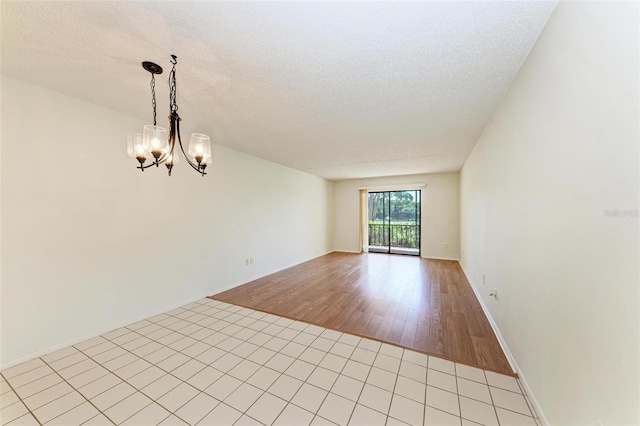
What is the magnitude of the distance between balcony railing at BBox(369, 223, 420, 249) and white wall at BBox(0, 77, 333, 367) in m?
5.13

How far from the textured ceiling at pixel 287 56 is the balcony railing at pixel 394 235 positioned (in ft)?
15.8

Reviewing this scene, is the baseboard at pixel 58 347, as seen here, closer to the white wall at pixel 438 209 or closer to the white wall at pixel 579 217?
the white wall at pixel 579 217

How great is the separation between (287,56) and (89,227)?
8.32 ft

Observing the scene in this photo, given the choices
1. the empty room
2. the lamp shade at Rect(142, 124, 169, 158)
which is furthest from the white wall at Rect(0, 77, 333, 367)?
the lamp shade at Rect(142, 124, 169, 158)

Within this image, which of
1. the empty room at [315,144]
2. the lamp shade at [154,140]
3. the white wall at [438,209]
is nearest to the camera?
the empty room at [315,144]

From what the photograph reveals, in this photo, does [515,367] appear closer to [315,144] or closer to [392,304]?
[392,304]

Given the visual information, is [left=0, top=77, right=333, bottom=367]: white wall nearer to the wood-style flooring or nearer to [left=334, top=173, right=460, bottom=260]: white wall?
the wood-style flooring

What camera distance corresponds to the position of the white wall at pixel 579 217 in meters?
0.80

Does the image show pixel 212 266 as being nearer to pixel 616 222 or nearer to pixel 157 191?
pixel 157 191

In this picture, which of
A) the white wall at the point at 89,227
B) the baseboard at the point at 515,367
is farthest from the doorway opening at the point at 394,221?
the white wall at the point at 89,227

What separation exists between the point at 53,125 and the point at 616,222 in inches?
151

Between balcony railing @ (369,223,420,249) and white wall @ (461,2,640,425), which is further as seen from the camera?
balcony railing @ (369,223,420,249)

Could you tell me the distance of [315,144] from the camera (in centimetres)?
361

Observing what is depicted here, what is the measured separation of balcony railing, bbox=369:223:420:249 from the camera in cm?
725
